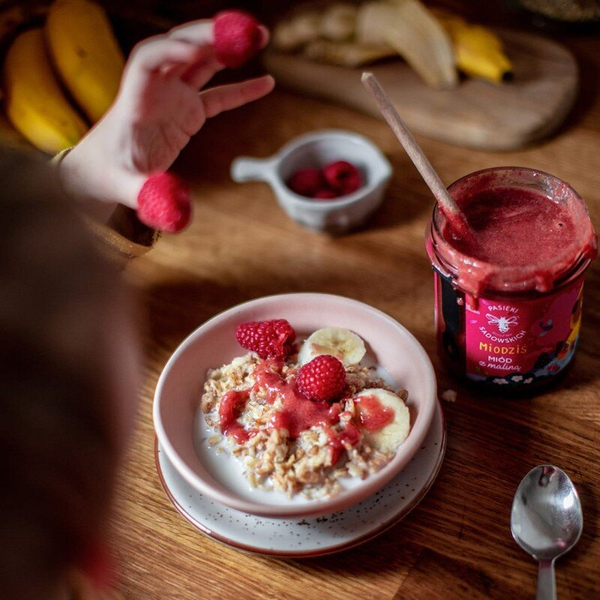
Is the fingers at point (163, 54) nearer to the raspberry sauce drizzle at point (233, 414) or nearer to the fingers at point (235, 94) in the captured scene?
the fingers at point (235, 94)

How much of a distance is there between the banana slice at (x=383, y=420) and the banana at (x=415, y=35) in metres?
0.70

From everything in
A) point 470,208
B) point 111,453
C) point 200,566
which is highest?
point 111,453

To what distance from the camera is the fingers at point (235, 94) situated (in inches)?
33.9

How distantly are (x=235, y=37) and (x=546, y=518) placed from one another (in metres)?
0.56

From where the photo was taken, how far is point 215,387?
2.81 feet

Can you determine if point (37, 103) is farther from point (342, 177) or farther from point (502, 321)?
point (502, 321)

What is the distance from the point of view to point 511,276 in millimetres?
749

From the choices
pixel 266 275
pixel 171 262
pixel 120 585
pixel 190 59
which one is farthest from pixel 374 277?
pixel 120 585

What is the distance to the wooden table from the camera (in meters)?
0.74

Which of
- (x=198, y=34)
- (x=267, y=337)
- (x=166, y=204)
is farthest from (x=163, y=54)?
(x=267, y=337)

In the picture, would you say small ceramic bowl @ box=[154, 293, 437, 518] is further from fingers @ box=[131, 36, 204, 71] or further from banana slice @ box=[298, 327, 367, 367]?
fingers @ box=[131, 36, 204, 71]

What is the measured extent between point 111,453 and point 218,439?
385mm

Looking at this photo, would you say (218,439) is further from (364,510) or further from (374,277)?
(374,277)

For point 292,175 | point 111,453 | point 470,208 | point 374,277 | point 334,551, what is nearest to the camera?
point 111,453
